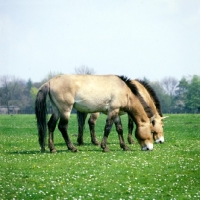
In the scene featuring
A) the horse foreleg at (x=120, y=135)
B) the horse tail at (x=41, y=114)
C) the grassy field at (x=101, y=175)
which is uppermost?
the horse tail at (x=41, y=114)

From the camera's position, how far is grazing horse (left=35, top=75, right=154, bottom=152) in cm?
1448

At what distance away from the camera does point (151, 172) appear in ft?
35.1

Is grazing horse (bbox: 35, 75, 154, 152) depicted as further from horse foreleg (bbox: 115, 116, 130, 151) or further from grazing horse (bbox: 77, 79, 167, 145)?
grazing horse (bbox: 77, 79, 167, 145)

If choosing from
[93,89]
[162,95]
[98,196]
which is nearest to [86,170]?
[98,196]

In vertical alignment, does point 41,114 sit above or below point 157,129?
above

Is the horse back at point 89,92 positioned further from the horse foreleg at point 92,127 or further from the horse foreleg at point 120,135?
the horse foreleg at point 92,127

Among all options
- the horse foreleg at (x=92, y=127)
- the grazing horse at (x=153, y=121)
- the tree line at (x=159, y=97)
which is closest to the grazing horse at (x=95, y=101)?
the grazing horse at (x=153, y=121)

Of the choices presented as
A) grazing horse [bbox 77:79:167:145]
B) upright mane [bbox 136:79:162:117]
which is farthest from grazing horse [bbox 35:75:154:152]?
upright mane [bbox 136:79:162:117]

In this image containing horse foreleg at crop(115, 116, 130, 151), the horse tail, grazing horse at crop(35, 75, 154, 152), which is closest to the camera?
the horse tail

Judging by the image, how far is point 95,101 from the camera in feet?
49.1

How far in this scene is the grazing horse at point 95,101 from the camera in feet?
47.5

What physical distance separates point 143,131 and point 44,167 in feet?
15.5

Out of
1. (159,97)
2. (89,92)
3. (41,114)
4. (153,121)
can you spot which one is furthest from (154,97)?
(159,97)

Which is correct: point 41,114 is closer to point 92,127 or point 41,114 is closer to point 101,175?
point 92,127
